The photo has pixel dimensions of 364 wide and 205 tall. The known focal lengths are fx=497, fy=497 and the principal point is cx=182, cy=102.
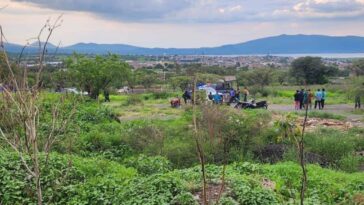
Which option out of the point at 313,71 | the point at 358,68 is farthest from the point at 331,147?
the point at 358,68

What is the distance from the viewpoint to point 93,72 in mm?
31734

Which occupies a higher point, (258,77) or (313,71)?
(313,71)

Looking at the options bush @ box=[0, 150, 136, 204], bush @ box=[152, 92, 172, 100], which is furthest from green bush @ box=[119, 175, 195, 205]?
bush @ box=[152, 92, 172, 100]

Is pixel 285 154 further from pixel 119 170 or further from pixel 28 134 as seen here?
A: pixel 28 134

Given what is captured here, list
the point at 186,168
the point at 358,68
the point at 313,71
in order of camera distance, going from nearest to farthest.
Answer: the point at 186,168
the point at 358,68
the point at 313,71

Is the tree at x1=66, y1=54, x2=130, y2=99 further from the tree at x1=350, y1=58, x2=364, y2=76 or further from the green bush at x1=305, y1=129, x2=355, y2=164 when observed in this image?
the tree at x1=350, y1=58, x2=364, y2=76

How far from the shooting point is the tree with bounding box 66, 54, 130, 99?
3161 cm

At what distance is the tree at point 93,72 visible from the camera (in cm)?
3161

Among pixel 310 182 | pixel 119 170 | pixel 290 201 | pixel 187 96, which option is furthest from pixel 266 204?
pixel 187 96

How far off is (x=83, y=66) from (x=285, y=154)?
68.3 feet

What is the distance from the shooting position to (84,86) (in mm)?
32125

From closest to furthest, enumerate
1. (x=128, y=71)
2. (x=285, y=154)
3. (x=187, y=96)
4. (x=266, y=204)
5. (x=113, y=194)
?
(x=266, y=204) → (x=113, y=194) → (x=285, y=154) → (x=187, y=96) → (x=128, y=71)

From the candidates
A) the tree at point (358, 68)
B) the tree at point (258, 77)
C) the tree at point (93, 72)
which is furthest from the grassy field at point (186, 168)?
the tree at point (358, 68)

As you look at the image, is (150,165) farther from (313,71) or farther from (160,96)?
(313,71)
